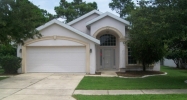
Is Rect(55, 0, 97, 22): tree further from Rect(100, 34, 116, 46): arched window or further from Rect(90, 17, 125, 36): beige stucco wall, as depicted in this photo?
Rect(90, 17, 125, 36): beige stucco wall

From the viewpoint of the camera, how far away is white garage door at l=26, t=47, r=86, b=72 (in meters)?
19.5

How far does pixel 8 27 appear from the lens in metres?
14.6

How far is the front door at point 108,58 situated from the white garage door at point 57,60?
13.2 ft

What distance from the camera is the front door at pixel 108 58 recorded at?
22953 millimetres

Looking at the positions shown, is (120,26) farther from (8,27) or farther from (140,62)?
(8,27)

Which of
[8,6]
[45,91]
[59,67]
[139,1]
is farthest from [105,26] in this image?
[45,91]

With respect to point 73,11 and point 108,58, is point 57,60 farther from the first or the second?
point 73,11

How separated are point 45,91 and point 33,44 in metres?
9.40

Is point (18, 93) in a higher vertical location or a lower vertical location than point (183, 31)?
lower

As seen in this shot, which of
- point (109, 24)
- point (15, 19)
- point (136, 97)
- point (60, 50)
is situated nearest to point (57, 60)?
point (60, 50)

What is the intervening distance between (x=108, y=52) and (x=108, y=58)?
615 millimetres

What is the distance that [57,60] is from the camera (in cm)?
1967

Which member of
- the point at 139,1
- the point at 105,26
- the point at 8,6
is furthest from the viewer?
the point at 105,26

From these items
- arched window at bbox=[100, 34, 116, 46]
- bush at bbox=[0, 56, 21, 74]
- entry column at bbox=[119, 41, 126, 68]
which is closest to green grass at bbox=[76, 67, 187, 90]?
entry column at bbox=[119, 41, 126, 68]
